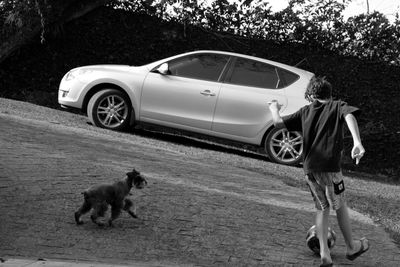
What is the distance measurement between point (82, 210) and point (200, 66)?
21.0ft

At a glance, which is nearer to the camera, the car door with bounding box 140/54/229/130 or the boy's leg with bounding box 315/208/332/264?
the boy's leg with bounding box 315/208/332/264

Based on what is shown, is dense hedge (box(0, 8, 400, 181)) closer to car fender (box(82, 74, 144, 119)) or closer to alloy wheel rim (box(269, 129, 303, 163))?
car fender (box(82, 74, 144, 119))

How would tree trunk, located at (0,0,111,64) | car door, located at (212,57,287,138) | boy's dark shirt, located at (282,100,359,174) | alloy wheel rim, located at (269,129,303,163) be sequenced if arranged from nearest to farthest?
1. boy's dark shirt, located at (282,100,359,174)
2. alloy wheel rim, located at (269,129,303,163)
3. car door, located at (212,57,287,138)
4. tree trunk, located at (0,0,111,64)

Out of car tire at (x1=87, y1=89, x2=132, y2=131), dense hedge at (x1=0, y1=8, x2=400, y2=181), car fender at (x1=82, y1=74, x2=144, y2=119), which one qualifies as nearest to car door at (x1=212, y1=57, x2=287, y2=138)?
car fender at (x1=82, y1=74, x2=144, y2=119)

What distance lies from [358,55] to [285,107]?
4.64 metres

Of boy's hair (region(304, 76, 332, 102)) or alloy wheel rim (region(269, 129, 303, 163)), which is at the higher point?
boy's hair (region(304, 76, 332, 102))

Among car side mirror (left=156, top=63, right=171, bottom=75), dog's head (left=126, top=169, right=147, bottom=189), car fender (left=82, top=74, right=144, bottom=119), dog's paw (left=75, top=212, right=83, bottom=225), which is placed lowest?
dog's paw (left=75, top=212, right=83, bottom=225)

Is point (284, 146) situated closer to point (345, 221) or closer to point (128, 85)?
point (128, 85)

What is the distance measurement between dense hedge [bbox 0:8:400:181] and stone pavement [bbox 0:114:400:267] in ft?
19.6

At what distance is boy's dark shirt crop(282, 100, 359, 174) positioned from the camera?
230 inches

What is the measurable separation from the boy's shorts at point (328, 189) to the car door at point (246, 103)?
5722mm

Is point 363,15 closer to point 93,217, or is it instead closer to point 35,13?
point 35,13

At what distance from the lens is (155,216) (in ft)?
22.4

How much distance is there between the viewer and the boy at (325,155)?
19.2 ft
